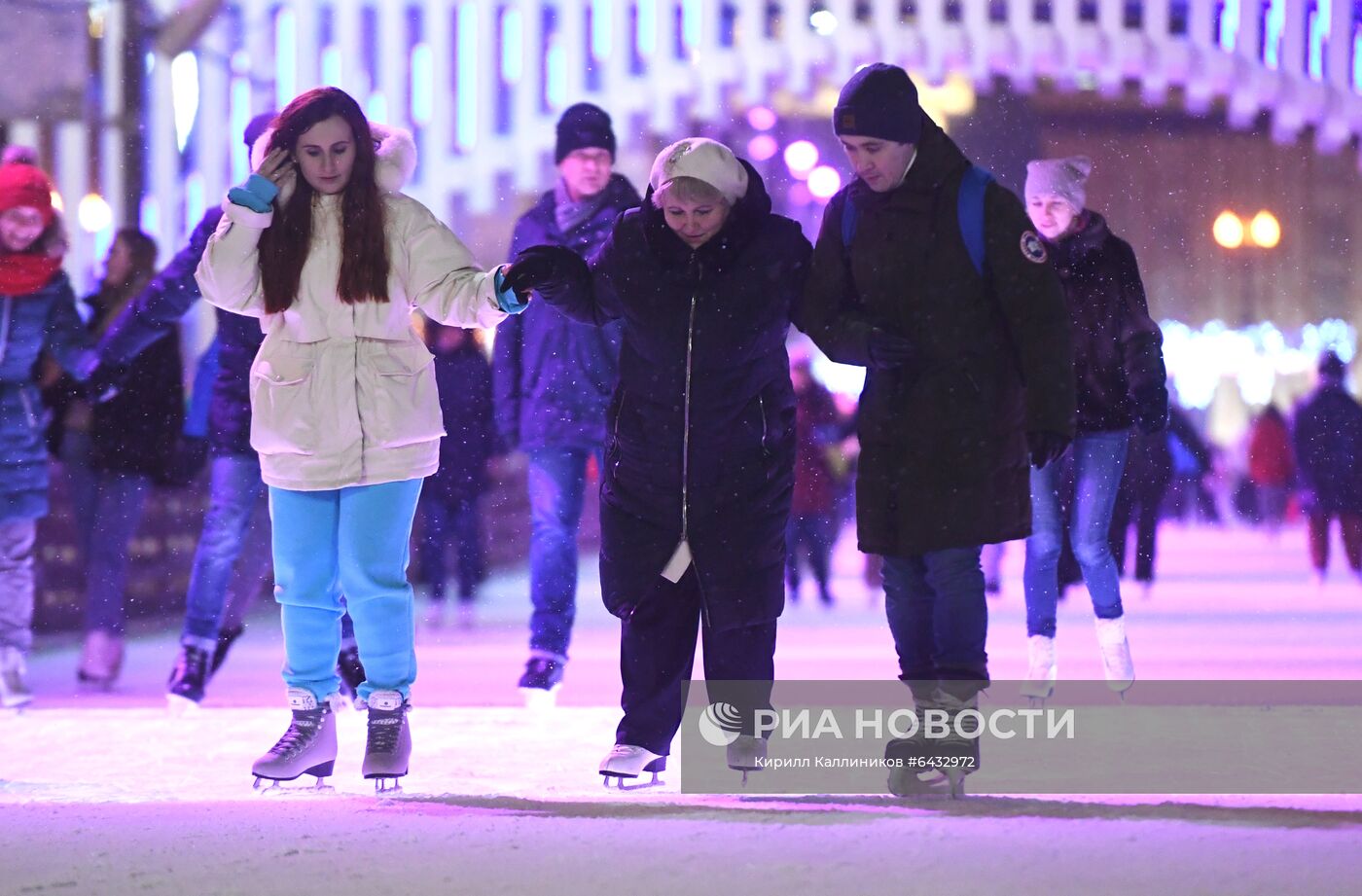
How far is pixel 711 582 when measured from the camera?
389 cm

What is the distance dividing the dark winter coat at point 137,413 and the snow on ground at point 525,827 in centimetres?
85

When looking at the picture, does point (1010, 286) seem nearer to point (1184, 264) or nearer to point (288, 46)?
point (1184, 264)

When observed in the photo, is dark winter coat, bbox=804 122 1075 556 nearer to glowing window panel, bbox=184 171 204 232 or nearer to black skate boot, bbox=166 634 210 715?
black skate boot, bbox=166 634 210 715

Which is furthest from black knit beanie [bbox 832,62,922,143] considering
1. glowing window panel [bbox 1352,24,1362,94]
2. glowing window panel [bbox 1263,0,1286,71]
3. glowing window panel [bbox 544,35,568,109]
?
glowing window panel [bbox 1352,24,1362,94]

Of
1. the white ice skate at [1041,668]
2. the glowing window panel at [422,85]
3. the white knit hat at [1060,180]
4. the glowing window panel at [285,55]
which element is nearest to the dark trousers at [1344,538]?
the white ice skate at [1041,668]

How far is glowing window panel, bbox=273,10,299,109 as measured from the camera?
20.6 ft

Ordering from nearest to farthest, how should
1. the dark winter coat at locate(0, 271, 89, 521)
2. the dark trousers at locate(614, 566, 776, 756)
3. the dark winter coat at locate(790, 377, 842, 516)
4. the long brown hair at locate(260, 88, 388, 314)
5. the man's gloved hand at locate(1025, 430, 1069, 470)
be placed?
the man's gloved hand at locate(1025, 430, 1069, 470)
the long brown hair at locate(260, 88, 388, 314)
the dark trousers at locate(614, 566, 776, 756)
the dark winter coat at locate(0, 271, 89, 521)
the dark winter coat at locate(790, 377, 842, 516)

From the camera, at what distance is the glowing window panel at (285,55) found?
6270 mm

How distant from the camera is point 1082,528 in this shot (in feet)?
17.5

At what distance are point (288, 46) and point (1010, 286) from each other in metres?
3.45

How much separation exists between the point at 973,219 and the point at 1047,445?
49 centimetres

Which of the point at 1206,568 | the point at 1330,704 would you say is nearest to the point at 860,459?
the point at 1330,704

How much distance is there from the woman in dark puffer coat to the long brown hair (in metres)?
0.36

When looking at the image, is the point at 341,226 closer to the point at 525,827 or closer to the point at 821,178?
the point at 525,827
